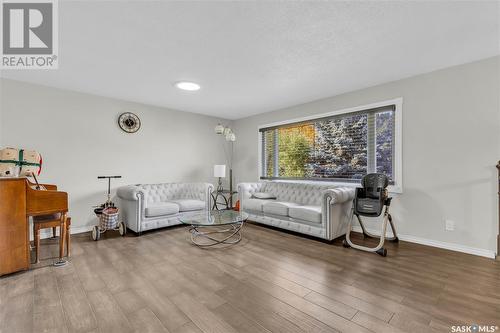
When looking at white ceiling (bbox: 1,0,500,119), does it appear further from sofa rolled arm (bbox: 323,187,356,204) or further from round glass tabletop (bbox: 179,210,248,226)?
round glass tabletop (bbox: 179,210,248,226)

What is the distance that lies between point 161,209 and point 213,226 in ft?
3.37

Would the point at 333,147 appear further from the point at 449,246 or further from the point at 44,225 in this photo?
the point at 44,225

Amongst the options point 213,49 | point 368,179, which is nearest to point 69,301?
point 213,49

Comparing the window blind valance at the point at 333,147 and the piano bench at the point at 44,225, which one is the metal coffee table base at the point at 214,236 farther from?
the window blind valance at the point at 333,147

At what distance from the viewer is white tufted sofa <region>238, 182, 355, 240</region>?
3.37 metres

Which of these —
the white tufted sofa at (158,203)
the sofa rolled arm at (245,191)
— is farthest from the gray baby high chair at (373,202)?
the white tufted sofa at (158,203)

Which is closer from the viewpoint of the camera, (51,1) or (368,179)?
(51,1)

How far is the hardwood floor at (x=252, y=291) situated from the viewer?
1646 millimetres

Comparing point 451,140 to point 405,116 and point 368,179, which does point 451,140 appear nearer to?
point 405,116

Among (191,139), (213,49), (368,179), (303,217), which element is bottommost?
(303,217)

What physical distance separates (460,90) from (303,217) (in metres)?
2.79

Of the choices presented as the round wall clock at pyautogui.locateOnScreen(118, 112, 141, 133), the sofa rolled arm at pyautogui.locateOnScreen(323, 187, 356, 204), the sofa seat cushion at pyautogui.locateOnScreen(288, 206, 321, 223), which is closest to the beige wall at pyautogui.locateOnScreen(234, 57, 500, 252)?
the sofa rolled arm at pyautogui.locateOnScreen(323, 187, 356, 204)

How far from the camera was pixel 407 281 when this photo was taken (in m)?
2.23

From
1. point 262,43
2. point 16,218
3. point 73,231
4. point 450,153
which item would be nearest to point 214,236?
point 16,218
